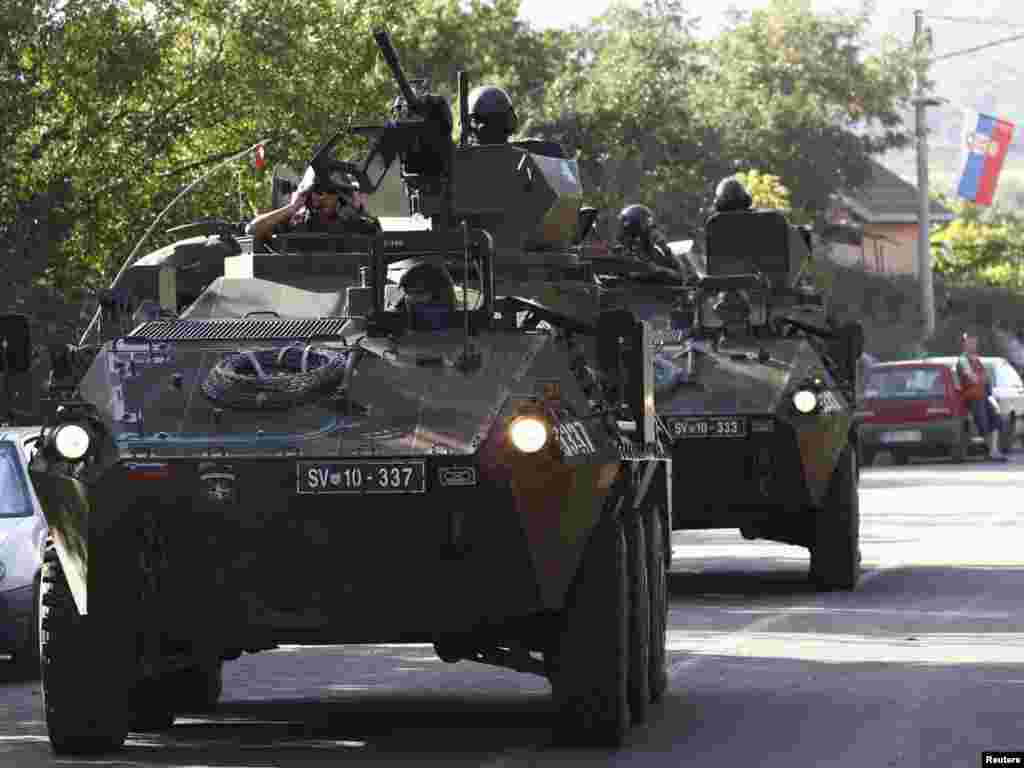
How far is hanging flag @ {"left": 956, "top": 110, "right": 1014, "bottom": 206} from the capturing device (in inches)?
2312

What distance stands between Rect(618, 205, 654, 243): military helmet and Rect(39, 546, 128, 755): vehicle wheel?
9.33 m

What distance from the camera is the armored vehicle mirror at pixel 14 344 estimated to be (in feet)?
36.5

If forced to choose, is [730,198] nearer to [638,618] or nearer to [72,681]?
[638,618]

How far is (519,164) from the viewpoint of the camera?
44.9 ft

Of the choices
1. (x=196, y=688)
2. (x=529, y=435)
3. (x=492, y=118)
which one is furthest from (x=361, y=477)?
(x=492, y=118)

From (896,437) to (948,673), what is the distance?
1060 inches

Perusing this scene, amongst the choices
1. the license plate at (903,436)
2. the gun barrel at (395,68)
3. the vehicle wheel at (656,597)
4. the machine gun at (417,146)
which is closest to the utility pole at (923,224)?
the license plate at (903,436)

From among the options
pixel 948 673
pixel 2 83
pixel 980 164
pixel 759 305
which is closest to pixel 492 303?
pixel 948 673

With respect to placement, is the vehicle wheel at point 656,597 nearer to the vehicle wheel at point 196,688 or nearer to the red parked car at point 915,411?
the vehicle wheel at point 196,688

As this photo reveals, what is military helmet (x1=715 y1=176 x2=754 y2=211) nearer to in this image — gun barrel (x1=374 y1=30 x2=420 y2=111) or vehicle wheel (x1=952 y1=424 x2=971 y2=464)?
gun barrel (x1=374 y1=30 x2=420 y2=111)

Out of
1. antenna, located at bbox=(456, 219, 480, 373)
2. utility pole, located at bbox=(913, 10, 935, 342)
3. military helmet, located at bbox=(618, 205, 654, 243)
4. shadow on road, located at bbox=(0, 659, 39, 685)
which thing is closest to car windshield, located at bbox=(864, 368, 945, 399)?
utility pole, located at bbox=(913, 10, 935, 342)

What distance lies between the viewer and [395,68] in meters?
12.6

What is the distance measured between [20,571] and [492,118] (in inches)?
134

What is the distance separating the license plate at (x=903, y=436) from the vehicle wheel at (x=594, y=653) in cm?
2955
